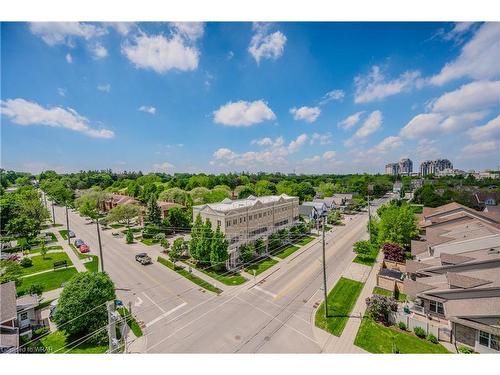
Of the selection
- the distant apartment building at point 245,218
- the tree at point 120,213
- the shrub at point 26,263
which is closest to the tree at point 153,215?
the tree at point 120,213

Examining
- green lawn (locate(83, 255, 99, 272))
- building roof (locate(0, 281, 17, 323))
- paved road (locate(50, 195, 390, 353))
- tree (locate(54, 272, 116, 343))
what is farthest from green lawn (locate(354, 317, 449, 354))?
green lawn (locate(83, 255, 99, 272))

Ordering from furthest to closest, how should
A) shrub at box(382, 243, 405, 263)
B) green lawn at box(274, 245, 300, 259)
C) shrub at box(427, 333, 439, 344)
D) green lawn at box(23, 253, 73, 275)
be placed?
green lawn at box(274, 245, 300, 259) → green lawn at box(23, 253, 73, 275) → shrub at box(382, 243, 405, 263) → shrub at box(427, 333, 439, 344)

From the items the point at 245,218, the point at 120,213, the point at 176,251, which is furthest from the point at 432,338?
the point at 120,213

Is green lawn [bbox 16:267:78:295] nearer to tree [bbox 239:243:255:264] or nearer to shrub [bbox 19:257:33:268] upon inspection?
shrub [bbox 19:257:33:268]

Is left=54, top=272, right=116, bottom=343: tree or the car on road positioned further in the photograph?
the car on road

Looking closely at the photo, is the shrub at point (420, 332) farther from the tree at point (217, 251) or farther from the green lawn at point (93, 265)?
the green lawn at point (93, 265)

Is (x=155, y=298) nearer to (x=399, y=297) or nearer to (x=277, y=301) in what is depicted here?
(x=277, y=301)
